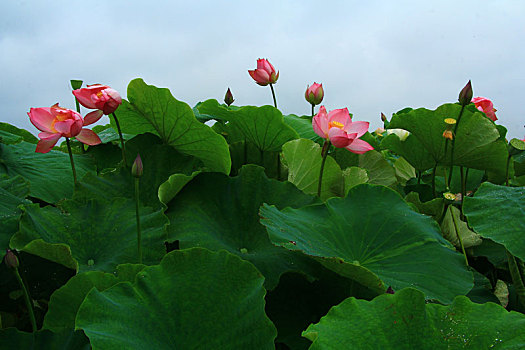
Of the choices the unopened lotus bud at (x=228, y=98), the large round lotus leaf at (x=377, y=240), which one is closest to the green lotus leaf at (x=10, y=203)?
the large round lotus leaf at (x=377, y=240)

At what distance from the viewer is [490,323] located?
56 centimetres

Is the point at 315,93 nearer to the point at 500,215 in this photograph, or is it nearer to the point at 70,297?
the point at 500,215

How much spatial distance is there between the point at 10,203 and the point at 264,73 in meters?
0.96

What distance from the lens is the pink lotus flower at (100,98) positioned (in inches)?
37.6

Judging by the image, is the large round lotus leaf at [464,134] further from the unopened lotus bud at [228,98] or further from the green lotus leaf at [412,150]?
the unopened lotus bud at [228,98]

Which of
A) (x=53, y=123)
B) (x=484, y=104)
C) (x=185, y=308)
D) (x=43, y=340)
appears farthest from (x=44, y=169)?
(x=484, y=104)

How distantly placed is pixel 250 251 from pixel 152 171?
1.20 feet

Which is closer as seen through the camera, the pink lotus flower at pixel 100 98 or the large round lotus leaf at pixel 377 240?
the large round lotus leaf at pixel 377 240

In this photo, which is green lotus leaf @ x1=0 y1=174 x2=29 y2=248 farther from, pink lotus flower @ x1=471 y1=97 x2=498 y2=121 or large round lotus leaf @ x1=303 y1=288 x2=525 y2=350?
pink lotus flower @ x1=471 y1=97 x2=498 y2=121

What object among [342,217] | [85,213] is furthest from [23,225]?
[342,217]

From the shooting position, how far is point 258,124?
1.17 m

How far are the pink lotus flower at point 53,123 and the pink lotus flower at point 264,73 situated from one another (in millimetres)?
726

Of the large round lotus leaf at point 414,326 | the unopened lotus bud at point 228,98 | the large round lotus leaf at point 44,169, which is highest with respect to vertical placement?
the unopened lotus bud at point 228,98

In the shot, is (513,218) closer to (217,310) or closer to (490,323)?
(490,323)
